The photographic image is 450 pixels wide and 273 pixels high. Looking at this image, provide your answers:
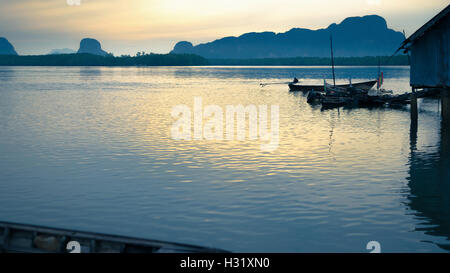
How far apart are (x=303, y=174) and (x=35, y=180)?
1075cm

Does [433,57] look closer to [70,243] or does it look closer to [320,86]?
[70,243]

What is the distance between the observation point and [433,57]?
3284 cm

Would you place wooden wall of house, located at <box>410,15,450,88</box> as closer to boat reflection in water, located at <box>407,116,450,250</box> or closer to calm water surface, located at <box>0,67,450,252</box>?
calm water surface, located at <box>0,67,450,252</box>

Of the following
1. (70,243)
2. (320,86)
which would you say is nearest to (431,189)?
(70,243)

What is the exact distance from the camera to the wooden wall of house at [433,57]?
31.2 meters

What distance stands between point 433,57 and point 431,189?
1759cm

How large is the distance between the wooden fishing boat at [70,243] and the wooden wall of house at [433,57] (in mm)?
26929

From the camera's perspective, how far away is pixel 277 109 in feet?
171

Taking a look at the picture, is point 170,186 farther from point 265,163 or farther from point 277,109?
point 277,109

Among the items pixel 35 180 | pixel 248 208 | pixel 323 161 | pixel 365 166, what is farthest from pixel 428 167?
pixel 35 180

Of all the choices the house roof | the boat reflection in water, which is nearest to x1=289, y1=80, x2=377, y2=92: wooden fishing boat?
the house roof

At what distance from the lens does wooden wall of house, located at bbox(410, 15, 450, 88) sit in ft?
102

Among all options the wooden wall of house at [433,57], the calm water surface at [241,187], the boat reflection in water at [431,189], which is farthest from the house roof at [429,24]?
the boat reflection in water at [431,189]

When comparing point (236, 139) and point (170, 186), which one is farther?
point (236, 139)
